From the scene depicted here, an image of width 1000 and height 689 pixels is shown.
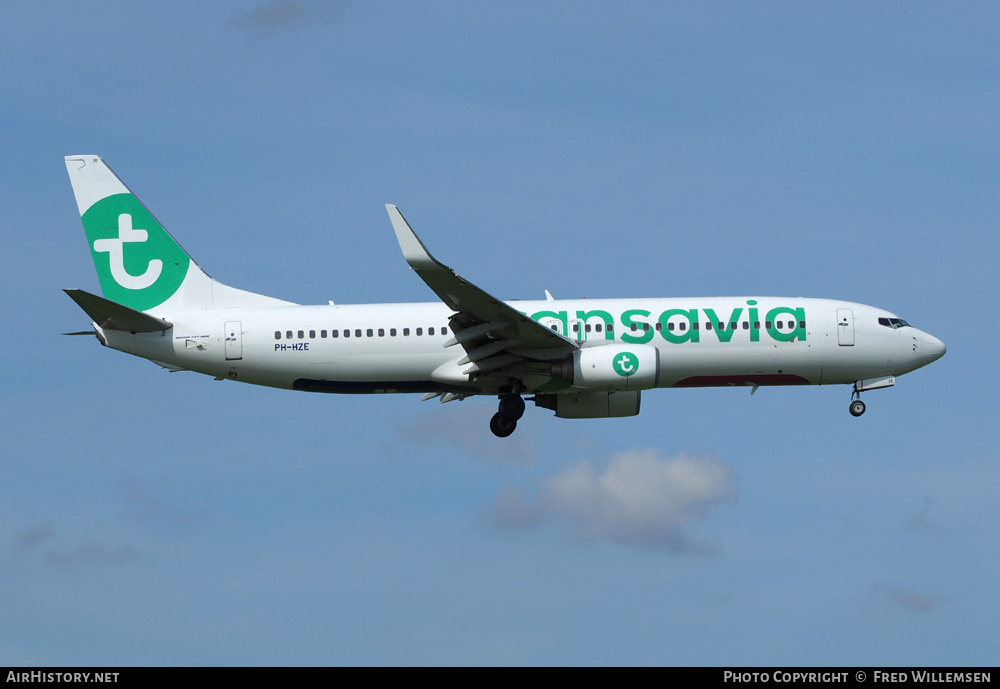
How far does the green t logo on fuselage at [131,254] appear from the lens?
50.8m

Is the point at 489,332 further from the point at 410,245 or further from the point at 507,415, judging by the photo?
the point at 410,245

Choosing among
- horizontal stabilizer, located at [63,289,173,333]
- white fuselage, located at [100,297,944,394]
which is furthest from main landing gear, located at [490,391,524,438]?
horizontal stabilizer, located at [63,289,173,333]

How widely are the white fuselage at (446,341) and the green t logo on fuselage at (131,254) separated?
2.10 metres

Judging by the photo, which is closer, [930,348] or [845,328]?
[845,328]

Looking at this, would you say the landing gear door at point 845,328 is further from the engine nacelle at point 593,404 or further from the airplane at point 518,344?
the engine nacelle at point 593,404

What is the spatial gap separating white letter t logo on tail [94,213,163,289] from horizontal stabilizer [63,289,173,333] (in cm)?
272

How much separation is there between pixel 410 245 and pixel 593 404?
1283cm

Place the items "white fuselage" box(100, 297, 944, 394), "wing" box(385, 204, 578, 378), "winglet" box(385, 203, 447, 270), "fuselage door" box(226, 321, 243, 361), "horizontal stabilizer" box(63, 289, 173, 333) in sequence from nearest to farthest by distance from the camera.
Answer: "winglet" box(385, 203, 447, 270), "wing" box(385, 204, 578, 378), "horizontal stabilizer" box(63, 289, 173, 333), "white fuselage" box(100, 297, 944, 394), "fuselage door" box(226, 321, 243, 361)

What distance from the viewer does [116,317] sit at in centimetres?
4747

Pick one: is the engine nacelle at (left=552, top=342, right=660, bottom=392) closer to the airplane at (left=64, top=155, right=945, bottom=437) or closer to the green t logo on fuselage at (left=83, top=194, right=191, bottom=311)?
the airplane at (left=64, top=155, right=945, bottom=437)

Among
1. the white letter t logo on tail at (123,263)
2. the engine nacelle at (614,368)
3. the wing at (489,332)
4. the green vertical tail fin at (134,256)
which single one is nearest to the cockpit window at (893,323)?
the engine nacelle at (614,368)

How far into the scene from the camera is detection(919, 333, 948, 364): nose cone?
166ft

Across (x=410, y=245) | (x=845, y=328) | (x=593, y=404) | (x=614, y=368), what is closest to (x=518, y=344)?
(x=614, y=368)
